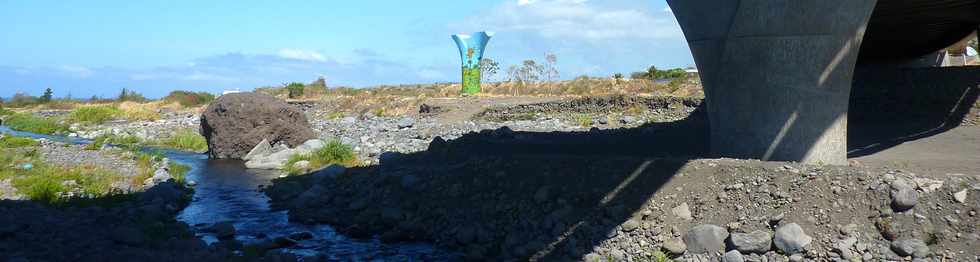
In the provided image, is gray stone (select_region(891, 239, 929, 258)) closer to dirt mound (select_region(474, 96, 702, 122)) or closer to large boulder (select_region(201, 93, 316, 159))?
dirt mound (select_region(474, 96, 702, 122))

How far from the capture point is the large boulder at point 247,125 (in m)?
24.8

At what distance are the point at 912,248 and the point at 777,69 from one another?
3.88 meters

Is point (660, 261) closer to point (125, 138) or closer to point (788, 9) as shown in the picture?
point (788, 9)

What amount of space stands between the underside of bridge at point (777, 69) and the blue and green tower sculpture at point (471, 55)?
3661cm

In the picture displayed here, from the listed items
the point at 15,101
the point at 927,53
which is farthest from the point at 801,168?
the point at 15,101

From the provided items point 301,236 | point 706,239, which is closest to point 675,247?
point 706,239

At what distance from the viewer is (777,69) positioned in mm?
12344

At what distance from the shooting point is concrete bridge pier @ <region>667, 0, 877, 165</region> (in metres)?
11.9

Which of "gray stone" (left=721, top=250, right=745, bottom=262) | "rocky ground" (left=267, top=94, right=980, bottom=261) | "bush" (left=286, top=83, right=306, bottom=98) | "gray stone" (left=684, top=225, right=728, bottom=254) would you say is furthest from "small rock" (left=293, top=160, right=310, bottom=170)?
"bush" (left=286, top=83, right=306, bottom=98)

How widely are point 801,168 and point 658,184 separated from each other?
2.09 meters

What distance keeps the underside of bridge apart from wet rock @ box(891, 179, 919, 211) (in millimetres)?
2299

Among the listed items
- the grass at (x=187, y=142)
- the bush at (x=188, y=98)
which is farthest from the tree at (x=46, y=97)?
the grass at (x=187, y=142)

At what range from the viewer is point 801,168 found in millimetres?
11352

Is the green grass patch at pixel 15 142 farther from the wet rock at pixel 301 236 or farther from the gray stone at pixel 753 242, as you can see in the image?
the gray stone at pixel 753 242
